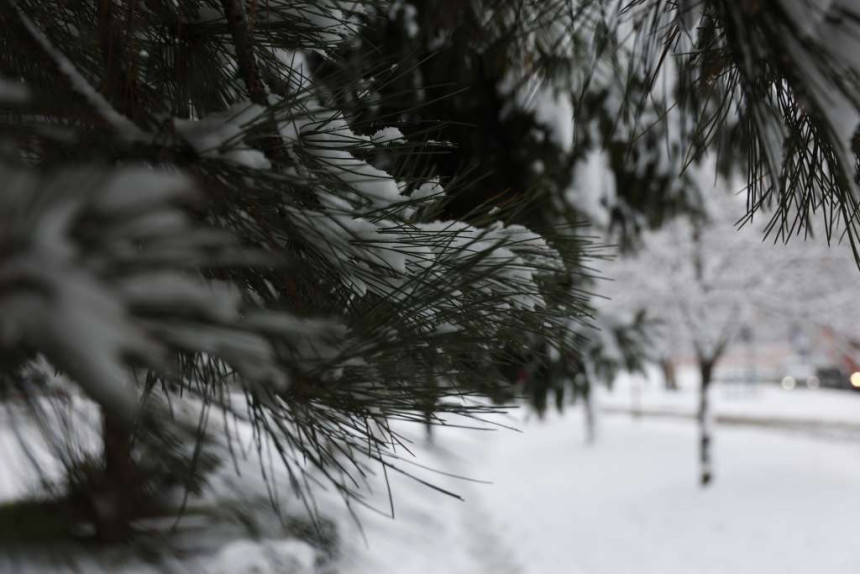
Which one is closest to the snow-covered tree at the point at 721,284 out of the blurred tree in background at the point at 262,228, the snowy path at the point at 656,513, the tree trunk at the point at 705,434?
the tree trunk at the point at 705,434

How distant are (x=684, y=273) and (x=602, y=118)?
23.7 feet

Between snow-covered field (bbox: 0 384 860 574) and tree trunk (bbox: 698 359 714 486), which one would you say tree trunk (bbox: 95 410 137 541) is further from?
tree trunk (bbox: 698 359 714 486)

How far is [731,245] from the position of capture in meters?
9.99

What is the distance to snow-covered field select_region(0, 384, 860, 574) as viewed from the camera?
5172 mm

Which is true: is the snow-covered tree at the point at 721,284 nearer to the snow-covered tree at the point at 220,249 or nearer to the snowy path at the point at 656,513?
the snowy path at the point at 656,513

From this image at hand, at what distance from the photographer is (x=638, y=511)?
8.20 meters

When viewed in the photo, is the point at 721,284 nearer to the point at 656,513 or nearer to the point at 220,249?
the point at 656,513

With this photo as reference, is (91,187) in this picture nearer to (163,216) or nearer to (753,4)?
(163,216)

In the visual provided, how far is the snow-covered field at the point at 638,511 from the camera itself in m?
5.17

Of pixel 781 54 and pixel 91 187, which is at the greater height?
pixel 781 54


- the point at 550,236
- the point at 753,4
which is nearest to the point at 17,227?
the point at 753,4

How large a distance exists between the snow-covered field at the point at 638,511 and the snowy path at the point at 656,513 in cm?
2

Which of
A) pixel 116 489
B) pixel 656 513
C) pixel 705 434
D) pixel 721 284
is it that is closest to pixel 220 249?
pixel 116 489

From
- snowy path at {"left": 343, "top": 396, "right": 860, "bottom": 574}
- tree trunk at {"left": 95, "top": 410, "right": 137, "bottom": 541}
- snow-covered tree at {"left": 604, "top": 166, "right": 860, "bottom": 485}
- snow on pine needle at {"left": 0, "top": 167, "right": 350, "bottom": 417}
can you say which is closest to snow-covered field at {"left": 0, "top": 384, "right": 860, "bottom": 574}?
snowy path at {"left": 343, "top": 396, "right": 860, "bottom": 574}
